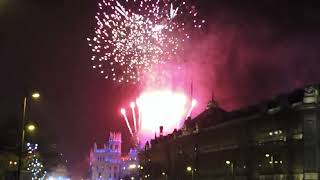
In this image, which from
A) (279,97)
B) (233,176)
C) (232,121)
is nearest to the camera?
(279,97)

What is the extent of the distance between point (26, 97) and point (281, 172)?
4881 cm

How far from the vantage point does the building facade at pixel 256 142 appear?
71.6m

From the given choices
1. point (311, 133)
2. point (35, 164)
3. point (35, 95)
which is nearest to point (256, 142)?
point (311, 133)

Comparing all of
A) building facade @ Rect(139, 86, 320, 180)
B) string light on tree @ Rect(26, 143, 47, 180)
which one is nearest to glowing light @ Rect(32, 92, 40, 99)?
string light on tree @ Rect(26, 143, 47, 180)

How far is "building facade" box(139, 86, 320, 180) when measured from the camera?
71625 mm

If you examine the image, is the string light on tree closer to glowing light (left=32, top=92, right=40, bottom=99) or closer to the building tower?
the building tower

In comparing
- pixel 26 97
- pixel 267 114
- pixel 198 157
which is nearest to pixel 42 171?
pixel 198 157

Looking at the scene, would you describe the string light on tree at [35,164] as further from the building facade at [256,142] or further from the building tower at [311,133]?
the building tower at [311,133]

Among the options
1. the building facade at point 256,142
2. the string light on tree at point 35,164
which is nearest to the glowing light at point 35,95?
the string light on tree at point 35,164

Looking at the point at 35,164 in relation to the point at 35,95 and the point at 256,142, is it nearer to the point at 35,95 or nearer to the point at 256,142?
the point at 256,142

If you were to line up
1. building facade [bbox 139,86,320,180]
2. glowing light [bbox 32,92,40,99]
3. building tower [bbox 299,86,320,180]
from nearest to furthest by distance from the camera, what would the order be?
glowing light [bbox 32,92,40,99]
building tower [bbox 299,86,320,180]
building facade [bbox 139,86,320,180]

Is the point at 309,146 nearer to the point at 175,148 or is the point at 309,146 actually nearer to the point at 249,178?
the point at 249,178

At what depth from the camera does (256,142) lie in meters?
82.2

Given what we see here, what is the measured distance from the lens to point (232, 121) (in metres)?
94.5
